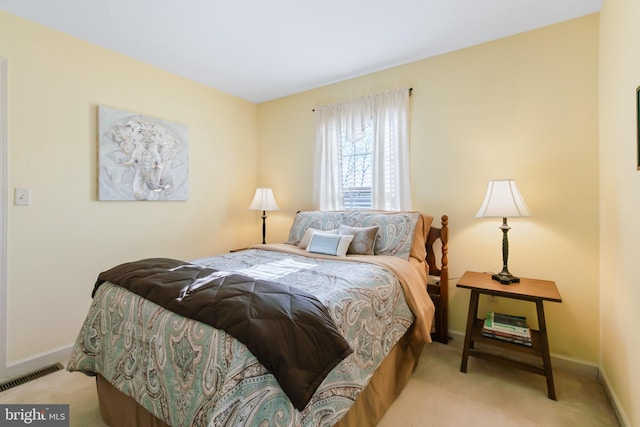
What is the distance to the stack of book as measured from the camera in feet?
6.46

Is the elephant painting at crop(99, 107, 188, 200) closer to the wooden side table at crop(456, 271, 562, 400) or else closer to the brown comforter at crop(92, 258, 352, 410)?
the brown comforter at crop(92, 258, 352, 410)

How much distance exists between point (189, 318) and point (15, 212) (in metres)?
1.97

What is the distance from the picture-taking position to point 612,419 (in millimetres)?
1634

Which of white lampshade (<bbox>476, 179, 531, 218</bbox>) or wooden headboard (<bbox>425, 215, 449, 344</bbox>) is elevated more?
white lampshade (<bbox>476, 179, 531, 218</bbox>)

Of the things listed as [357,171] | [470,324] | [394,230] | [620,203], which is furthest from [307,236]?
[620,203]

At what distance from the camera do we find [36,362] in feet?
7.20

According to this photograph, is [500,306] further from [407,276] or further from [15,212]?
[15,212]

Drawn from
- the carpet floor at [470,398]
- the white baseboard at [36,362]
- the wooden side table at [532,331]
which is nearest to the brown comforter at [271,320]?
the carpet floor at [470,398]

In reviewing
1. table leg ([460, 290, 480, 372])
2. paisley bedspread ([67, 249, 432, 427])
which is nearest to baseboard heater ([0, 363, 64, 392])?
paisley bedspread ([67, 249, 432, 427])

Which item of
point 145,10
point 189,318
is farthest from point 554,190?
point 145,10

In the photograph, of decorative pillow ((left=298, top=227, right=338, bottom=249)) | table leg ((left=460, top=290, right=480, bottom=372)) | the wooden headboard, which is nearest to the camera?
table leg ((left=460, top=290, right=480, bottom=372))

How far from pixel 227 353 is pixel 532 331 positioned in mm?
2218

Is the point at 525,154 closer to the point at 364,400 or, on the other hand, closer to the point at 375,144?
the point at 375,144

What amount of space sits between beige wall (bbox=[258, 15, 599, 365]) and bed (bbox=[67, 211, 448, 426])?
0.35m
